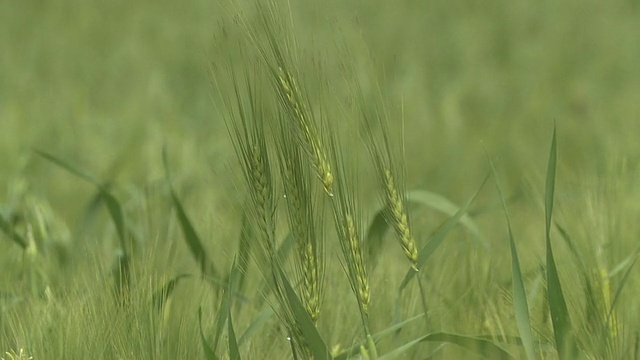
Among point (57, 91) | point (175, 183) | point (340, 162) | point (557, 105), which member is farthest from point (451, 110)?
point (340, 162)

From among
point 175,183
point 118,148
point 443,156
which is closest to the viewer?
point 175,183

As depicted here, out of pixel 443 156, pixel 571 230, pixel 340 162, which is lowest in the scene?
pixel 443 156

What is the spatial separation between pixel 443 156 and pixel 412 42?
111 centimetres

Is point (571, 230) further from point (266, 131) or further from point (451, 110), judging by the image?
point (451, 110)

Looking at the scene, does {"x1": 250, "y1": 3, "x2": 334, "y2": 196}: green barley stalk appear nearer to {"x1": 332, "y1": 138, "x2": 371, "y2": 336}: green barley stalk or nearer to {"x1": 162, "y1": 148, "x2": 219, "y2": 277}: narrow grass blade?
{"x1": 332, "y1": 138, "x2": 371, "y2": 336}: green barley stalk

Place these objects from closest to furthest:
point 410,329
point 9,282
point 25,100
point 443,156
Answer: point 410,329 → point 9,282 → point 443,156 → point 25,100

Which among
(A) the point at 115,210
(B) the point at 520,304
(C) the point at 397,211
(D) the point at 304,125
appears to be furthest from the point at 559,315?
(A) the point at 115,210

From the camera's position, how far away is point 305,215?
3.40 ft

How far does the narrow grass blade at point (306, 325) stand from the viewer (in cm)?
102

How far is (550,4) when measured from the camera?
4.54 meters

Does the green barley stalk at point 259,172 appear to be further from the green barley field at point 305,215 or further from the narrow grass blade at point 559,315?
the narrow grass blade at point 559,315

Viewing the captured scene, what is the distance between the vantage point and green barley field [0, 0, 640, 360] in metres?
1.06

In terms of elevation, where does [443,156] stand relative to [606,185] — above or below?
below

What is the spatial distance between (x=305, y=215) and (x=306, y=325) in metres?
0.09
